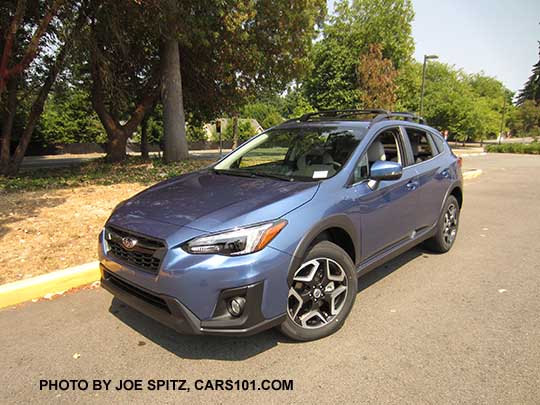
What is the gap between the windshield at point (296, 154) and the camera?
324 centimetres

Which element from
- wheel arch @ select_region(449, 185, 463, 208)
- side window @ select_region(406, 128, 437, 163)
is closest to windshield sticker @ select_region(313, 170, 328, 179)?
side window @ select_region(406, 128, 437, 163)

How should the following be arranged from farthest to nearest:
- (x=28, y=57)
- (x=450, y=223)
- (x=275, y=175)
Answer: (x=28, y=57) → (x=450, y=223) → (x=275, y=175)

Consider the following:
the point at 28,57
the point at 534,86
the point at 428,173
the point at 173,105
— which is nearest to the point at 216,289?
the point at 428,173

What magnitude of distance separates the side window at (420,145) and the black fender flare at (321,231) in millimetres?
1509

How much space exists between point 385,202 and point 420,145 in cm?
136

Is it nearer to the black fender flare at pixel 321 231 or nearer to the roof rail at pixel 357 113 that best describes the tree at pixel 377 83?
the roof rail at pixel 357 113

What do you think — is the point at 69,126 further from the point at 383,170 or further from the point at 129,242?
the point at 383,170

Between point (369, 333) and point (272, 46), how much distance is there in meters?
13.6

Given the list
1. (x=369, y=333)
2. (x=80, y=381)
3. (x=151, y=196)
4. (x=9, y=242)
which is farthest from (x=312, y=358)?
(x=9, y=242)

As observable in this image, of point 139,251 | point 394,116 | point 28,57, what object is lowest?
point 139,251

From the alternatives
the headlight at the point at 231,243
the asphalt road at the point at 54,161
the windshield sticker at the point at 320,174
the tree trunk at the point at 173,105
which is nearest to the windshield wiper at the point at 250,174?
the windshield sticker at the point at 320,174

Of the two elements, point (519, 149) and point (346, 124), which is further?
point (519, 149)

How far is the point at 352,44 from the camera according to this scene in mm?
33719

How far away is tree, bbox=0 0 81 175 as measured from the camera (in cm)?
860
